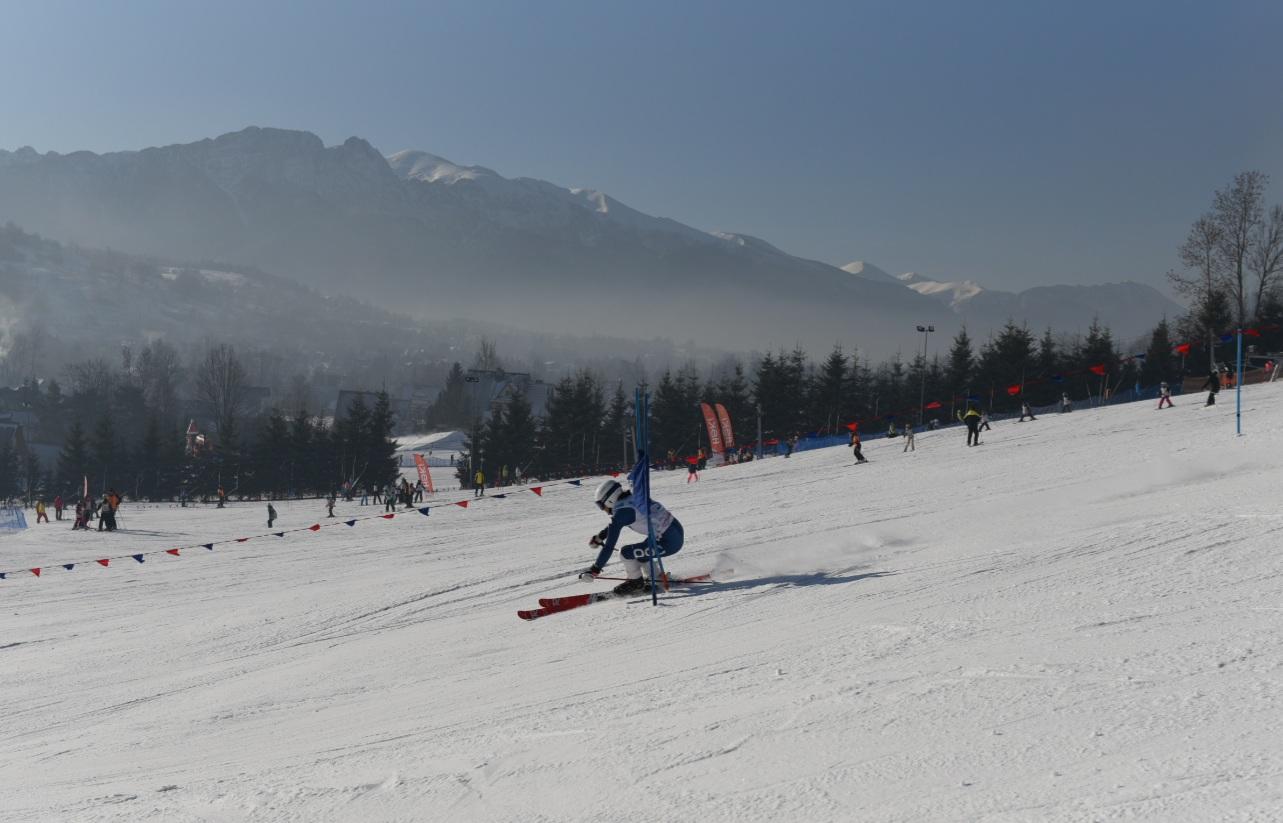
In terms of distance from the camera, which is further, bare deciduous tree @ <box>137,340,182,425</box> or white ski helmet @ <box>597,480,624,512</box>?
bare deciduous tree @ <box>137,340,182,425</box>

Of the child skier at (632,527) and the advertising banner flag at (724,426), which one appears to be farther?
the advertising banner flag at (724,426)

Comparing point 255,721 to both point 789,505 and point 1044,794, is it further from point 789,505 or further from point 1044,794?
point 789,505

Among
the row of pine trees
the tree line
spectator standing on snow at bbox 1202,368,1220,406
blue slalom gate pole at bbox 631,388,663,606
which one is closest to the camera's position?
blue slalom gate pole at bbox 631,388,663,606

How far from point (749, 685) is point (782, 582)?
4.06 meters

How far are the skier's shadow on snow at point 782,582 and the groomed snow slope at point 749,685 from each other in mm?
63

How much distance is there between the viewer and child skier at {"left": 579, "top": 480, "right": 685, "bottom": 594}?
10742 mm

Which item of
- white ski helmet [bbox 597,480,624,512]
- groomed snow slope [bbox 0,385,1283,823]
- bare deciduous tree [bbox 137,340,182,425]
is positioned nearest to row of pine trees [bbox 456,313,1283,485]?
groomed snow slope [bbox 0,385,1283,823]

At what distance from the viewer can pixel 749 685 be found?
268 inches

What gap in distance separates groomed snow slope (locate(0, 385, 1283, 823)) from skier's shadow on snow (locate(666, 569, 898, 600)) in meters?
0.06

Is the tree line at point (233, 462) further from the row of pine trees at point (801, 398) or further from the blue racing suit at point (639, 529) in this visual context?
the blue racing suit at point (639, 529)

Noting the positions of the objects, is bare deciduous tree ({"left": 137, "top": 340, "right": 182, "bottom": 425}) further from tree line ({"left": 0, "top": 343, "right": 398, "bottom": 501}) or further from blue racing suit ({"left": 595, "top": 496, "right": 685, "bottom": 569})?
blue racing suit ({"left": 595, "top": 496, "right": 685, "bottom": 569})

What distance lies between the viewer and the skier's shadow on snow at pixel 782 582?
1052 cm

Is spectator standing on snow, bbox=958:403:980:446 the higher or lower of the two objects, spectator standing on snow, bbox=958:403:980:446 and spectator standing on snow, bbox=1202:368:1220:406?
the lower

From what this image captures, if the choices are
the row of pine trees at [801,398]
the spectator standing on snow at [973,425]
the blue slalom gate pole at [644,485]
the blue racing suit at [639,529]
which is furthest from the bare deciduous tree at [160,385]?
the blue slalom gate pole at [644,485]
